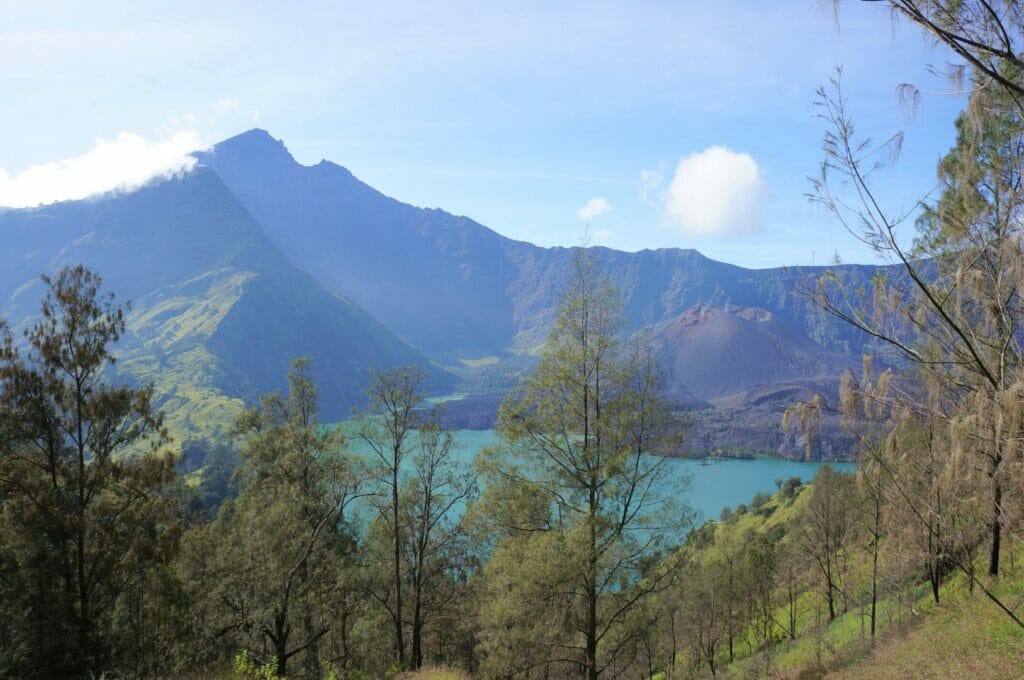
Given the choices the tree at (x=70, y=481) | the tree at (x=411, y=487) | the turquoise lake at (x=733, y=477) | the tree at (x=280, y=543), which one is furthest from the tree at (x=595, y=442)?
the turquoise lake at (x=733, y=477)

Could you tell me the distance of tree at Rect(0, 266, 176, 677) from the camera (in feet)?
44.2

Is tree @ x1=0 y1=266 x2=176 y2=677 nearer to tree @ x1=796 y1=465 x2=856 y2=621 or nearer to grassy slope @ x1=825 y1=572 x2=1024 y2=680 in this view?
grassy slope @ x1=825 y1=572 x2=1024 y2=680

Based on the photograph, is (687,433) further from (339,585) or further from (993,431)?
(339,585)

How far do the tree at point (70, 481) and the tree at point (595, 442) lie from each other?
9.32m

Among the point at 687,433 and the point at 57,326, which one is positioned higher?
the point at 57,326

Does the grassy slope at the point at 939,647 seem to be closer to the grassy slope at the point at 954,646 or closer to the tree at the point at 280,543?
the grassy slope at the point at 954,646

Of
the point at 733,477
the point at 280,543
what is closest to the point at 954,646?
the point at 280,543

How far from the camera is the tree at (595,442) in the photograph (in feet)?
40.7

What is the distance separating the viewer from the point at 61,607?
14.5 meters

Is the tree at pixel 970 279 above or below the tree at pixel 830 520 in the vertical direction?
above

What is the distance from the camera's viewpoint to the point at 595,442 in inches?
501

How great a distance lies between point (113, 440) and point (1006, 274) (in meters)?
17.1

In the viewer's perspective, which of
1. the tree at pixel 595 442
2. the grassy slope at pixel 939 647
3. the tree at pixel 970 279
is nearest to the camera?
the tree at pixel 970 279

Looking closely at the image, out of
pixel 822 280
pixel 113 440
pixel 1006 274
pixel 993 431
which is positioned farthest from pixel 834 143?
pixel 113 440
